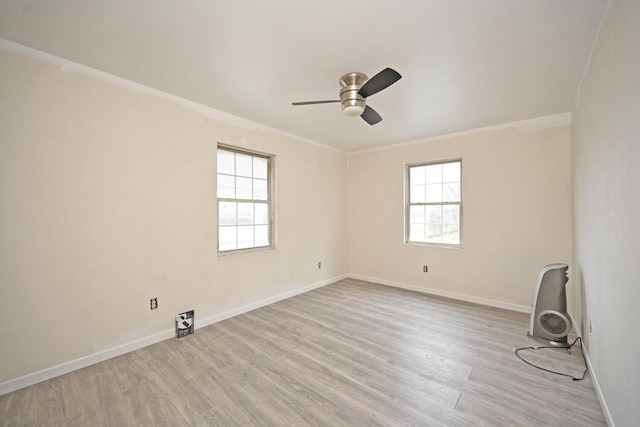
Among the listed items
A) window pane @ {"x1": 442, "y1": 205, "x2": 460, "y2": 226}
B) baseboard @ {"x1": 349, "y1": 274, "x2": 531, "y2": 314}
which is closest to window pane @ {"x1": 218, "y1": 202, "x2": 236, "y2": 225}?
baseboard @ {"x1": 349, "y1": 274, "x2": 531, "y2": 314}

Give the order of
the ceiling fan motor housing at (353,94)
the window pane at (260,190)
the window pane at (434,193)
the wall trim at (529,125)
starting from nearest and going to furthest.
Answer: the ceiling fan motor housing at (353,94), the wall trim at (529,125), the window pane at (260,190), the window pane at (434,193)

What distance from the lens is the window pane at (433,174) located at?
4457mm

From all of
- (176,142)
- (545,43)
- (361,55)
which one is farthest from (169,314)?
(545,43)

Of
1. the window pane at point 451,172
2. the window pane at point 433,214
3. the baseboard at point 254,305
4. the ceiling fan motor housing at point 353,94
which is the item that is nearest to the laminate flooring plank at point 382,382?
the baseboard at point 254,305

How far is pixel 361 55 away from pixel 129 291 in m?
3.01

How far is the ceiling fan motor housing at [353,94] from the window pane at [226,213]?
201 cm

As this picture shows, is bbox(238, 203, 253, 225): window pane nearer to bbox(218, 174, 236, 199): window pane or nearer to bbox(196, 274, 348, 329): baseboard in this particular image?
bbox(218, 174, 236, 199): window pane

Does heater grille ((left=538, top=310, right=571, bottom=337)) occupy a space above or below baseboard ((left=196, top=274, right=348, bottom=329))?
above

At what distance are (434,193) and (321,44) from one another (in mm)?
3277

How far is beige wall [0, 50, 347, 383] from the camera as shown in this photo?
2.05 m

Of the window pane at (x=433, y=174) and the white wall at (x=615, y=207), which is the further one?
the window pane at (x=433, y=174)

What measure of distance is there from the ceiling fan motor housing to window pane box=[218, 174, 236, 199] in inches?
74.6

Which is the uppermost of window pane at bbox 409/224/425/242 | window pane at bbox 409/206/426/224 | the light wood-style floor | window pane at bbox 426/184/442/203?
window pane at bbox 426/184/442/203

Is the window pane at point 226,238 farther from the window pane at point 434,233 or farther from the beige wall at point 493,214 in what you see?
the window pane at point 434,233
